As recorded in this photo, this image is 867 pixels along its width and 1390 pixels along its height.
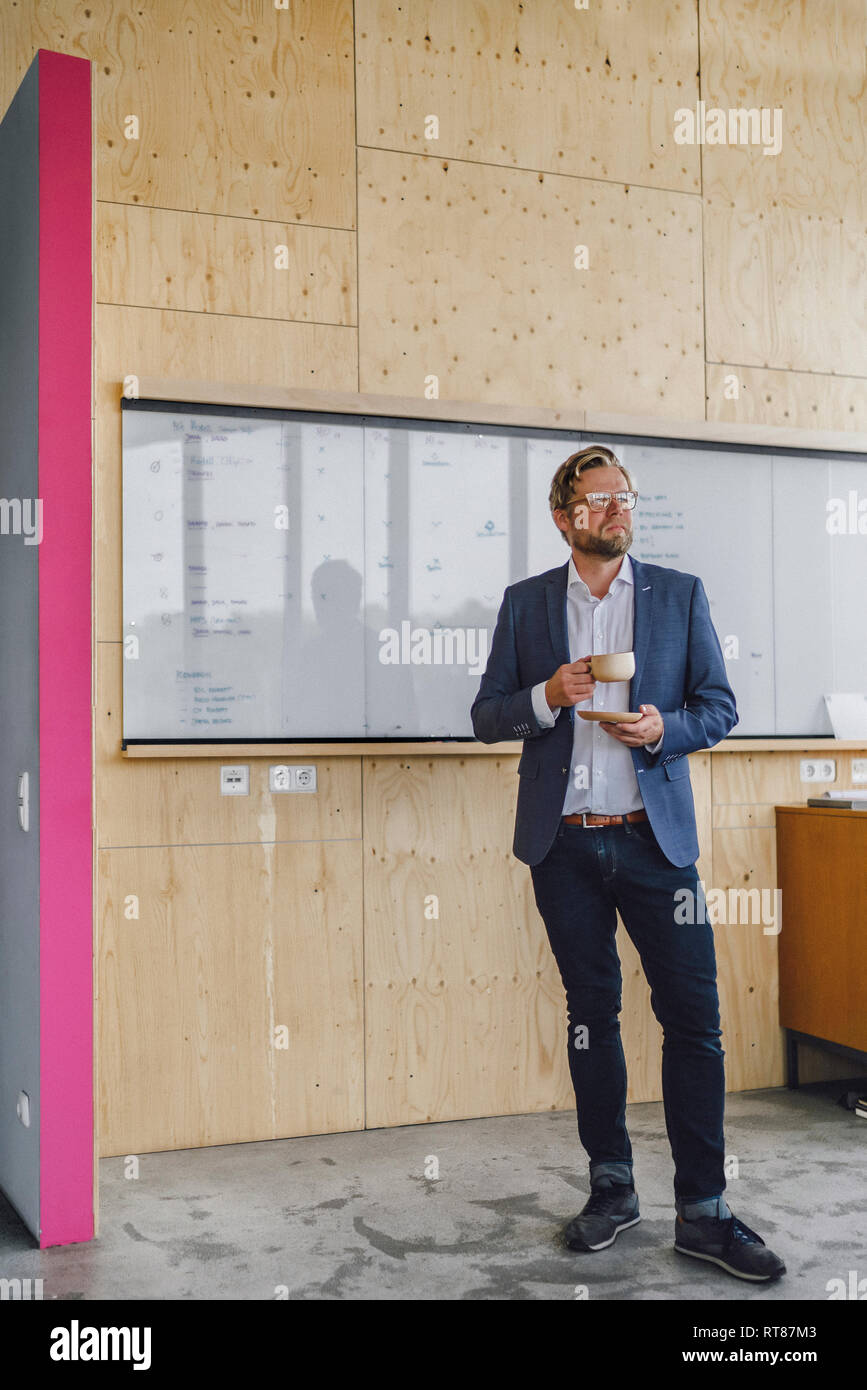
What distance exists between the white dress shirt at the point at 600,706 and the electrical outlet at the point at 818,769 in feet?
5.24

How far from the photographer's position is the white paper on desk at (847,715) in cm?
398

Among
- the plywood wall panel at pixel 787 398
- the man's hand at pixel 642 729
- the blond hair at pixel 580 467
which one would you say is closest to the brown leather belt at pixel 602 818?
the man's hand at pixel 642 729

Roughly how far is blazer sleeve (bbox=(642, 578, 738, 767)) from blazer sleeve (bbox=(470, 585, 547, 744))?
0.34 m

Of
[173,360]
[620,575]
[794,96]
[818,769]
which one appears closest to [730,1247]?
[620,575]

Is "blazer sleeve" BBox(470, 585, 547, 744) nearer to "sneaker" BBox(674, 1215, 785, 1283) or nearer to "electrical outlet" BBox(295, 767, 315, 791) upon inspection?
"electrical outlet" BBox(295, 767, 315, 791)

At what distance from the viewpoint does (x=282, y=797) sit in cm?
345

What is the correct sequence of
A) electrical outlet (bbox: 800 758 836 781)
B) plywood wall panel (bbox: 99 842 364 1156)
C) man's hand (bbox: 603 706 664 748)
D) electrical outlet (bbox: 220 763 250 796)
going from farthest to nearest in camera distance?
electrical outlet (bbox: 800 758 836 781) → electrical outlet (bbox: 220 763 250 796) → plywood wall panel (bbox: 99 842 364 1156) → man's hand (bbox: 603 706 664 748)

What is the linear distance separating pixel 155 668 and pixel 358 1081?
1.34 meters

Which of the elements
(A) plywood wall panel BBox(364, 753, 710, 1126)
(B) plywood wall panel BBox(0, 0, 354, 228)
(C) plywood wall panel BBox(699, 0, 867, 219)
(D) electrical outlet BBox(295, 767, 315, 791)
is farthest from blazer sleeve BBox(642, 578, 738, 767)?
(C) plywood wall panel BBox(699, 0, 867, 219)

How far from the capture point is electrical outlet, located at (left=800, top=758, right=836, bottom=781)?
13.2 feet

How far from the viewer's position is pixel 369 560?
3.51m

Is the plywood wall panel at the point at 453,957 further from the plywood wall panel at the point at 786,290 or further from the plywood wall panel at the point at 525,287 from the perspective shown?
Result: the plywood wall panel at the point at 786,290

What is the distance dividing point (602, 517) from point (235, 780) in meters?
1.38
